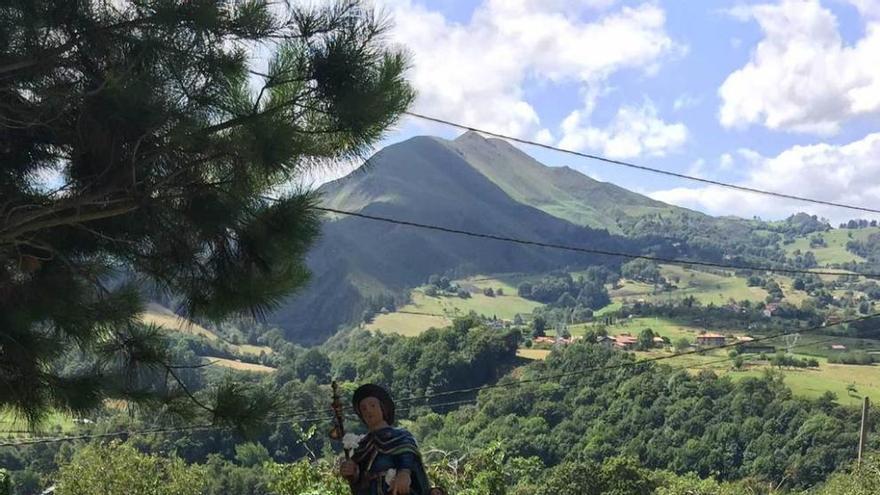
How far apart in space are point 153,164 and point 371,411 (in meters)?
1.50

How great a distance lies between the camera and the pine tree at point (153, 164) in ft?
13.9

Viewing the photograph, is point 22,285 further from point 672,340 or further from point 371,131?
point 672,340

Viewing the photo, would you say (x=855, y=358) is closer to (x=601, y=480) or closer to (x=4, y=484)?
(x=601, y=480)

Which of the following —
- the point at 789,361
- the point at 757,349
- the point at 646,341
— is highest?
the point at 646,341

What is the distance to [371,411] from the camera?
4.23 m

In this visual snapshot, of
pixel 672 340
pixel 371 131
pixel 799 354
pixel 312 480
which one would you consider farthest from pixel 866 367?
pixel 371 131

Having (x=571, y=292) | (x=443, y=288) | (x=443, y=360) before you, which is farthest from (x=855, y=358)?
(x=443, y=288)

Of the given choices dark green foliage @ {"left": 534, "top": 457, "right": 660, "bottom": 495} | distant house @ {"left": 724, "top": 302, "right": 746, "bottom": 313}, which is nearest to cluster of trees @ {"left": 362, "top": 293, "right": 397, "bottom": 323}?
distant house @ {"left": 724, "top": 302, "right": 746, "bottom": 313}

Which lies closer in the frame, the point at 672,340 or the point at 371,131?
the point at 371,131

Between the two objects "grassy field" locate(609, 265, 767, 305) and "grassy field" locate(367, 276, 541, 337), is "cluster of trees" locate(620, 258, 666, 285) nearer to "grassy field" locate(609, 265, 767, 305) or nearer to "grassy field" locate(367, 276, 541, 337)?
"grassy field" locate(609, 265, 767, 305)

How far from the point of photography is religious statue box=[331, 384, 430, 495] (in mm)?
4012

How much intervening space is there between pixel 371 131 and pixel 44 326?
208 cm

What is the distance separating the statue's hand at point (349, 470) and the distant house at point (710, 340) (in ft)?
264

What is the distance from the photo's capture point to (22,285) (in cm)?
506
